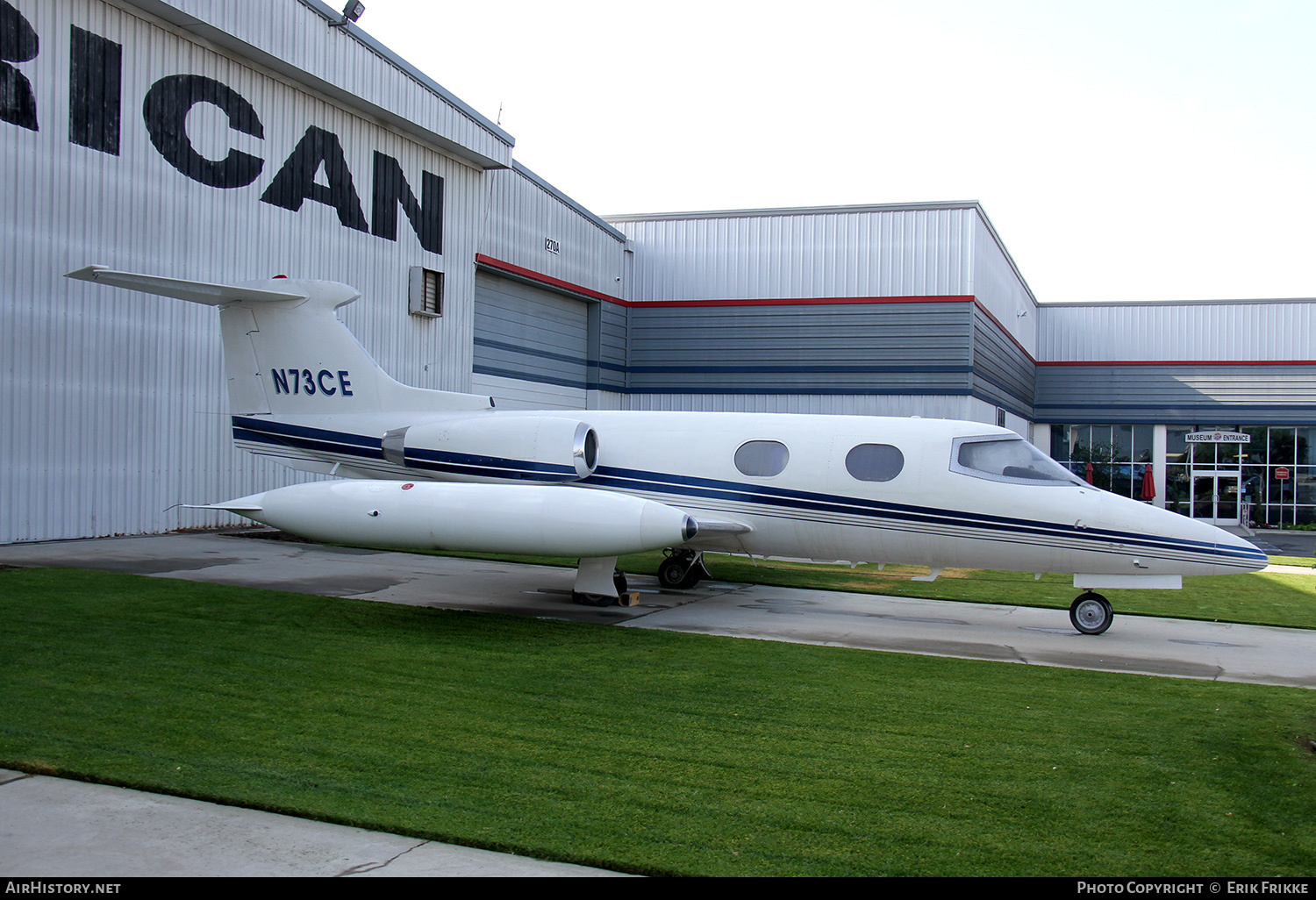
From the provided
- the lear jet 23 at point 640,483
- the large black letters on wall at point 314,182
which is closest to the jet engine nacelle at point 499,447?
the lear jet 23 at point 640,483

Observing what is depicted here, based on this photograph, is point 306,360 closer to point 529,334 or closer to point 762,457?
point 762,457

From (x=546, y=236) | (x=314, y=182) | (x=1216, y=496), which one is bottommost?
(x=1216, y=496)

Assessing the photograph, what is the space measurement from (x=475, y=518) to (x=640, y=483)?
2.70 m

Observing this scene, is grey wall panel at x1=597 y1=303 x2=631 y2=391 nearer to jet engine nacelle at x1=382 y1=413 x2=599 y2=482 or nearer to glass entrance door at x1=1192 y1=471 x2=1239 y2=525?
jet engine nacelle at x1=382 y1=413 x2=599 y2=482

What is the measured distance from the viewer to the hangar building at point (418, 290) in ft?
47.9

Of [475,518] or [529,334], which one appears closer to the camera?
[475,518]

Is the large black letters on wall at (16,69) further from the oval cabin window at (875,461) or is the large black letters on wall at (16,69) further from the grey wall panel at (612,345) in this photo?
the grey wall panel at (612,345)

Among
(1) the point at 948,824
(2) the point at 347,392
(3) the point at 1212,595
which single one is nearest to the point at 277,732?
(1) the point at 948,824

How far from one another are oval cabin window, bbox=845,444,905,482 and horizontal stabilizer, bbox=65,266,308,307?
7.41 m

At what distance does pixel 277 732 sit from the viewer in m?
Answer: 5.72

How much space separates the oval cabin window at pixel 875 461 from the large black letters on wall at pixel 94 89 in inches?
498

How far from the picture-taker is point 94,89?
14.8m

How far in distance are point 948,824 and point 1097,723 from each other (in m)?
2.61

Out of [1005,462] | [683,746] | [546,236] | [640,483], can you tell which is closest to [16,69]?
[640,483]
